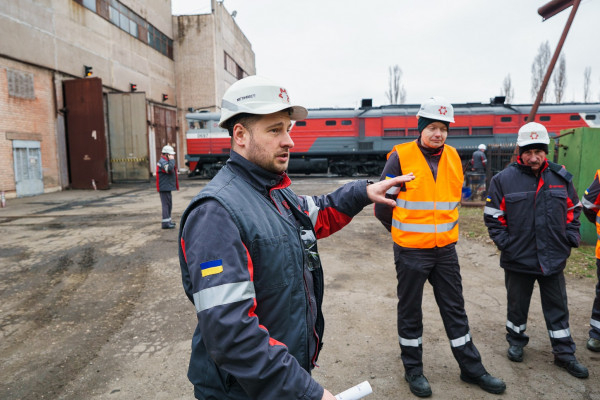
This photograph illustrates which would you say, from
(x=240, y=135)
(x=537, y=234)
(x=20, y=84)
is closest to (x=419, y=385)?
(x=537, y=234)

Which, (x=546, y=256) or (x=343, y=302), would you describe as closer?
(x=546, y=256)

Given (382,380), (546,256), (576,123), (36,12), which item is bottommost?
(382,380)

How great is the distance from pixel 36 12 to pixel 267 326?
1830 cm

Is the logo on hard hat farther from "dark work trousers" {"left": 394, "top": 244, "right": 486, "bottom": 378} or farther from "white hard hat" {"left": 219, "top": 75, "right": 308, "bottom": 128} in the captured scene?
"dark work trousers" {"left": 394, "top": 244, "right": 486, "bottom": 378}

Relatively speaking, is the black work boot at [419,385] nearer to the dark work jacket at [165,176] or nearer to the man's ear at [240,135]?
the man's ear at [240,135]

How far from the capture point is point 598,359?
129 inches

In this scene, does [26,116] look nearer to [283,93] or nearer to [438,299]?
[438,299]

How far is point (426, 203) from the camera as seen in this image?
2.91 m

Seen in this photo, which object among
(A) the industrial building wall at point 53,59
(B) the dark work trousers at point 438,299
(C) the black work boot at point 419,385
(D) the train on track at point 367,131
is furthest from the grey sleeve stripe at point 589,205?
(D) the train on track at point 367,131

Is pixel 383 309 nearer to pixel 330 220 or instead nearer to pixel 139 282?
pixel 330 220

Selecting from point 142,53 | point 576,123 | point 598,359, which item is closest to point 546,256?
point 598,359

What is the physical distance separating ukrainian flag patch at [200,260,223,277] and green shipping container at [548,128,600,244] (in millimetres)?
6919

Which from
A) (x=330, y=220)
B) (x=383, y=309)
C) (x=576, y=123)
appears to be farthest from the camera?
(x=576, y=123)

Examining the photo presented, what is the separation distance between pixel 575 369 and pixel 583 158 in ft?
15.9
